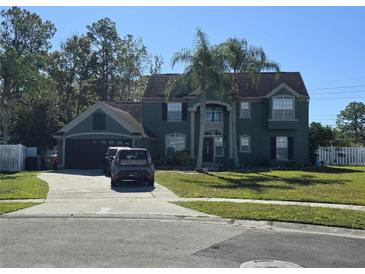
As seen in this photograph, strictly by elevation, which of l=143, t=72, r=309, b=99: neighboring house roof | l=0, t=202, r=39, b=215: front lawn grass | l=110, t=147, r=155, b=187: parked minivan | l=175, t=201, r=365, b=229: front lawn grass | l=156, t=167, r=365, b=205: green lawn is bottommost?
l=0, t=202, r=39, b=215: front lawn grass

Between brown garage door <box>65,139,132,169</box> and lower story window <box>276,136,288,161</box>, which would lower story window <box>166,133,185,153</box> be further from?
lower story window <box>276,136,288,161</box>

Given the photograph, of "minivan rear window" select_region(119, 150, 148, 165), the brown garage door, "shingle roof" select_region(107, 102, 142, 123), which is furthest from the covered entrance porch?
"minivan rear window" select_region(119, 150, 148, 165)

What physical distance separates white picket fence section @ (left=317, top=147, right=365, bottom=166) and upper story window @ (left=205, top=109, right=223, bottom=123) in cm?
902

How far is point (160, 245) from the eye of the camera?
9336mm

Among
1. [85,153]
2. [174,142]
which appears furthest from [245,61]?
[85,153]

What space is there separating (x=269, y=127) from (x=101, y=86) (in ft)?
97.9

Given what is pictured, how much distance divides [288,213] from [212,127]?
1024 inches

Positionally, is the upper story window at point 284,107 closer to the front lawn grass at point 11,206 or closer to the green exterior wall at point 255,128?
the green exterior wall at point 255,128

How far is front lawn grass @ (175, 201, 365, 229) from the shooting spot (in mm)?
12406

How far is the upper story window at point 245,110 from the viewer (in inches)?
1551

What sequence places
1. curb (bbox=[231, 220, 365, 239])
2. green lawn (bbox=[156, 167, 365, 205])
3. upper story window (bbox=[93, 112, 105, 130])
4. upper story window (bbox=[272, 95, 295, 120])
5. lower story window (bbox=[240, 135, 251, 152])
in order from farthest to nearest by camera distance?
lower story window (bbox=[240, 135, 251, 152]) < upper story window (bbox=[272, 95, 295, 120]) < upper story window (bbox=[93, 112, 105, 130]) < green lawn (bbox=[156, 167, 365, 205]) < curb (bbox=[231, 220, 365, 239])

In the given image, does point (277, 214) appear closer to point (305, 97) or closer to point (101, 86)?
point (305, 97)

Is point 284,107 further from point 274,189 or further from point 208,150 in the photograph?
point 274,189

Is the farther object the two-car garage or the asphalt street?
the two-car garage
